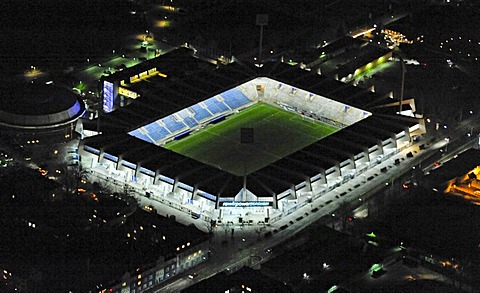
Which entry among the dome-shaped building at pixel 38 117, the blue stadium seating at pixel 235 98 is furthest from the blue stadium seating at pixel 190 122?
the dome-shaped building at pixel 38 117

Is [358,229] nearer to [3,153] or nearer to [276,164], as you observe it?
[276,164]

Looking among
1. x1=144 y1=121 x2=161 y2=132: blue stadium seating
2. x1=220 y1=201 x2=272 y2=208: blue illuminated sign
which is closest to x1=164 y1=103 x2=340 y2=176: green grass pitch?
x1=144 y1=121 x2=161 y2=132: blue stadium seating

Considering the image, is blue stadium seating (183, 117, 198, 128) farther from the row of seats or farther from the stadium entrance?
the stadium entrance

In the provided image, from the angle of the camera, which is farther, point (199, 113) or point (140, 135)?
point (199, 113)

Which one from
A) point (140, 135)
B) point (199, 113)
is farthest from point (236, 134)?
point (140, 135)

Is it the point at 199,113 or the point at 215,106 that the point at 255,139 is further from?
the point at 199,113

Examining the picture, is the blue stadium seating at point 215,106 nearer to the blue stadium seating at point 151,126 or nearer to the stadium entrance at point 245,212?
the blue stadium seating at point 151,126
